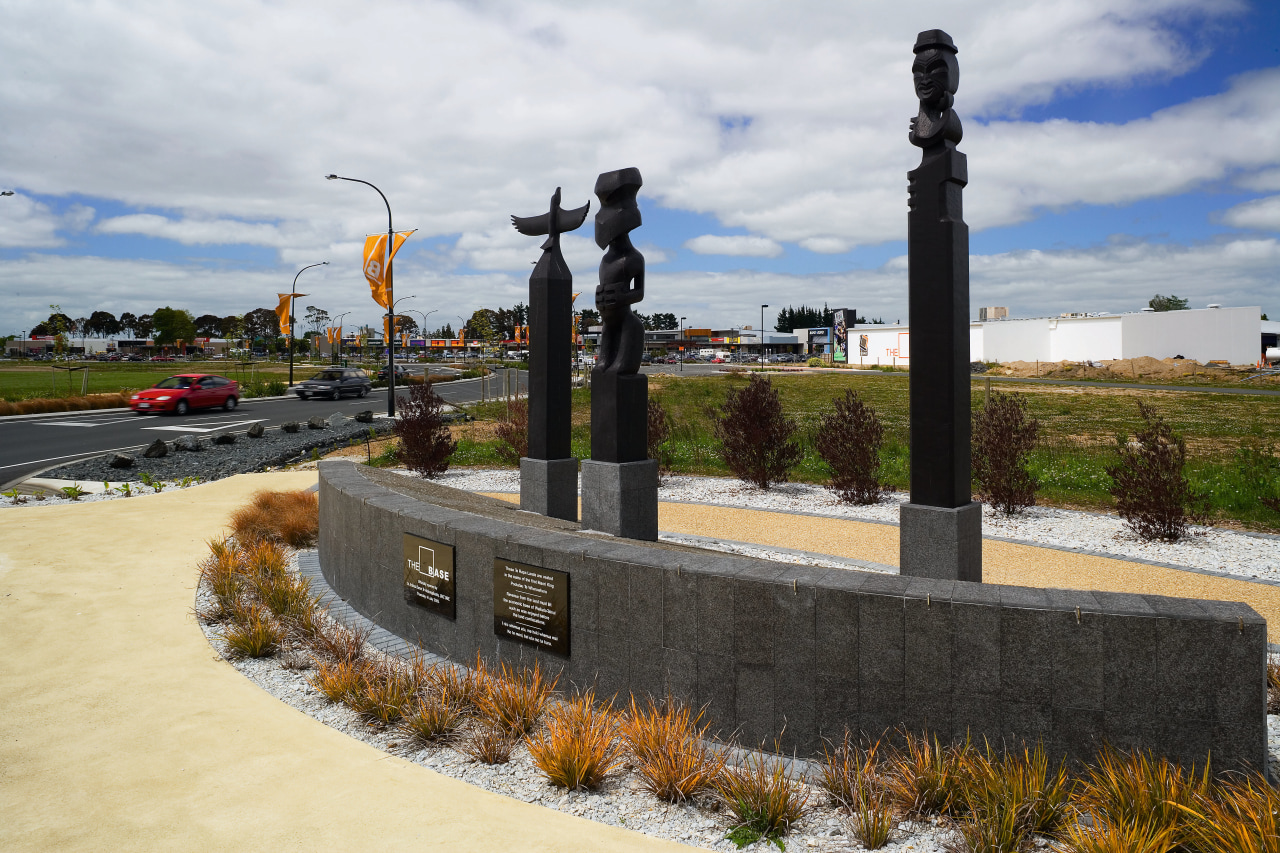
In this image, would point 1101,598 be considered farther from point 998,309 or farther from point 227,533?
point 998,309

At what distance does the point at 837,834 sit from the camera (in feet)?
12.4

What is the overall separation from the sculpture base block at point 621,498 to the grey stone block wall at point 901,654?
3.06 metres

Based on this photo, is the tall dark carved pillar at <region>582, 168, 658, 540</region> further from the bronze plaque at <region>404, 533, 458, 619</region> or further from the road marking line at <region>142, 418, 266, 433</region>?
the road marking line at <region>142, 418, 266, 433</region>

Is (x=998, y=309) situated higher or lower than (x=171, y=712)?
higher

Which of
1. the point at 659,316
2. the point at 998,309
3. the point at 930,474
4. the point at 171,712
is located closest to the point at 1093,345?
the point at 998,309

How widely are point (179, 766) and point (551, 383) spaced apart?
20.2 ft

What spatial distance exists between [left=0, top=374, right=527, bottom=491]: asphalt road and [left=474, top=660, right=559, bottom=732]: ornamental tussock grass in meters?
14.6

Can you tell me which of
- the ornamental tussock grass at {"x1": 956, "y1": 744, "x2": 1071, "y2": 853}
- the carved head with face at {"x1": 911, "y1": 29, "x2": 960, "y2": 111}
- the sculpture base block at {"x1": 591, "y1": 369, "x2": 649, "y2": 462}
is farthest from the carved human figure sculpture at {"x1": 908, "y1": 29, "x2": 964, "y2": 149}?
the ornamental tussock grass at {"x1": 956, "y1": 744, "x2": 1071, "y2": 853}

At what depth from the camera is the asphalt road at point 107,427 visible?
18734 mm

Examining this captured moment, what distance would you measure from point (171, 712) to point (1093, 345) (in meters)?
73.1

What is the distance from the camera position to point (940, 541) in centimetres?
661

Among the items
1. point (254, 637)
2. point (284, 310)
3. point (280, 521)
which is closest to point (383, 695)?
point (254, 637)

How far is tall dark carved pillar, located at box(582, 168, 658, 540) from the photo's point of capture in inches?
349

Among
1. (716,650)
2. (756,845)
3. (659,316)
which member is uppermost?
(659,316)
